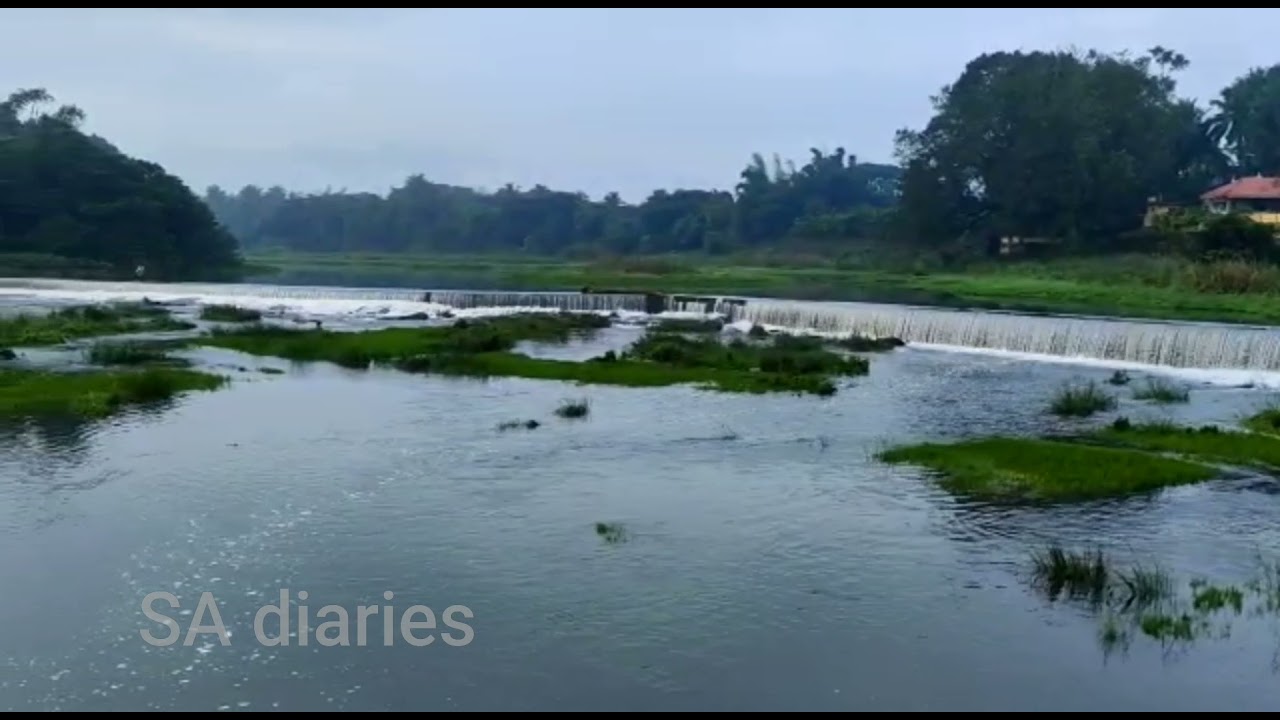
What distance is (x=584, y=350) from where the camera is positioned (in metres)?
32.6

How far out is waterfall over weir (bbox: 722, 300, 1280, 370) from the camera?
91.6 feet

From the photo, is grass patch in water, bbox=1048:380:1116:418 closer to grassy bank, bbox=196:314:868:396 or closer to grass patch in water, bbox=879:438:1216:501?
grass patch in water, bbox=879:438:1216:501

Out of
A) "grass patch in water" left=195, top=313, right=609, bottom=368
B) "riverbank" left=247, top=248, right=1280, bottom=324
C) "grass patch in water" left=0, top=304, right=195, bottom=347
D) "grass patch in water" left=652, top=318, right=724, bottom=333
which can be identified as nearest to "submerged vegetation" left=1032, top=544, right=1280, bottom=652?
A: "grass patch in water" left=195, top=313, right=609, bottom=368

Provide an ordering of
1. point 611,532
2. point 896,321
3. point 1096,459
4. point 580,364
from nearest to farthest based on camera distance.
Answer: point 611,532 < point 1096,459 < point 580,364 < point 896,321

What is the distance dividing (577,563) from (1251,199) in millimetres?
59709

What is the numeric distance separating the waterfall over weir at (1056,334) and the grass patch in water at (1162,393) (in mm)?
3723

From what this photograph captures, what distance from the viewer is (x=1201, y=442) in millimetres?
18203

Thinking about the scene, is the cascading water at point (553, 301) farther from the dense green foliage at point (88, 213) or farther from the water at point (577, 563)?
the dense green foliage at point (88, 213)

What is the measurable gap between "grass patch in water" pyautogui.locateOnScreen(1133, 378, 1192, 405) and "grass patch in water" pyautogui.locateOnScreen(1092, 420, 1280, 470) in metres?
3.67

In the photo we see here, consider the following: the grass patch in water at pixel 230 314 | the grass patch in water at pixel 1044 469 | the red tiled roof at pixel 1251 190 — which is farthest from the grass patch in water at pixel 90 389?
the red tiled roof at pixel 1251 190

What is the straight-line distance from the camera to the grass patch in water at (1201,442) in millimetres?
17391

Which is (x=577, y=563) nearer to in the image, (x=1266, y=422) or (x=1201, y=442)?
(x=1201, y=442)

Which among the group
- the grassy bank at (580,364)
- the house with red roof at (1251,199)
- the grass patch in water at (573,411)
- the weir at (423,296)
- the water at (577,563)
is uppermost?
the house with red roof at (1251,199)

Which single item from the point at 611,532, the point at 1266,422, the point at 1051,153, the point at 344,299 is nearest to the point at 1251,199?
the point at 1051,153
